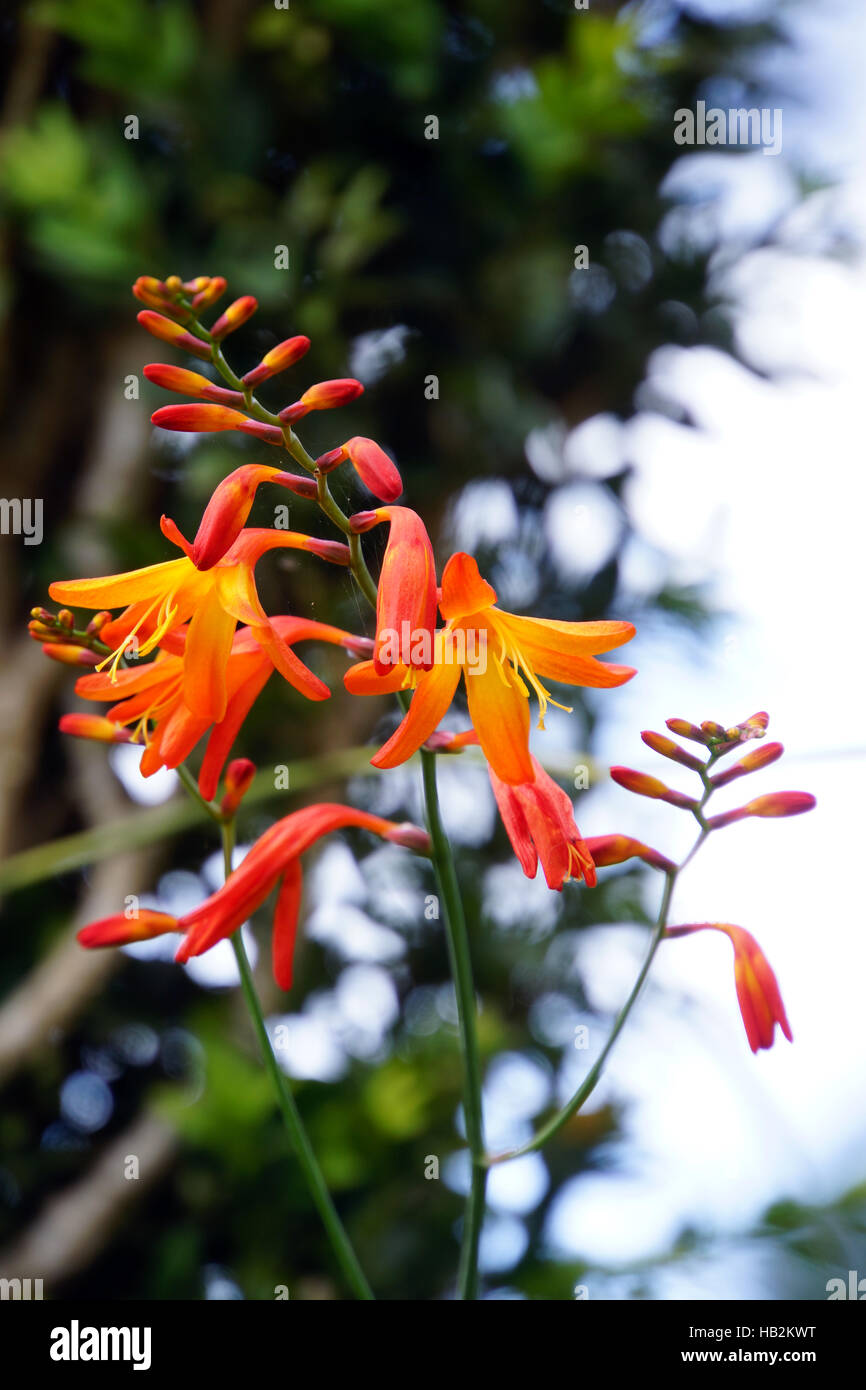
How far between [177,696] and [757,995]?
0.69 feet

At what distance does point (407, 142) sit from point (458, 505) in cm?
37

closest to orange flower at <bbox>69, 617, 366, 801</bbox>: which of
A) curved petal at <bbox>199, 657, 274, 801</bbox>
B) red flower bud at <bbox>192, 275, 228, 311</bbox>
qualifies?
curved petal at <bbox>199, 657, 274, 801</bbox>

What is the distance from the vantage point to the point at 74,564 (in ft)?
3.21

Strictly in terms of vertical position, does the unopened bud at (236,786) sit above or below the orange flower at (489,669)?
below

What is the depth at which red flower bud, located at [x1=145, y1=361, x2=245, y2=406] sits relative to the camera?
0.33 meters

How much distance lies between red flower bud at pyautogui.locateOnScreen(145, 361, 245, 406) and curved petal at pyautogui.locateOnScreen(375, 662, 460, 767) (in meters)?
0.10

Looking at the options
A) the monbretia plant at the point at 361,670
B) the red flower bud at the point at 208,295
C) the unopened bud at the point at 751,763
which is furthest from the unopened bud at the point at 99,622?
the unopened bud at the point at 751,763

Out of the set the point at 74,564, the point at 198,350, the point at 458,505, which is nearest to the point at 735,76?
the point at 458,505

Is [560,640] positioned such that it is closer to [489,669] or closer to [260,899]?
[489,669]

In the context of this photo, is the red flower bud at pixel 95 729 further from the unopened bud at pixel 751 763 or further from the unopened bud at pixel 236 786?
the unopened bud at pixel 751 763

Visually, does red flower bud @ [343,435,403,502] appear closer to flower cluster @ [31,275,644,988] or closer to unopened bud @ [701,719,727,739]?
Result: flower cluster @ [31,275,644,988]

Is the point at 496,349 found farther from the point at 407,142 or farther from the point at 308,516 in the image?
the point at 308,516

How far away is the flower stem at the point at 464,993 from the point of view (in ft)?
1.14

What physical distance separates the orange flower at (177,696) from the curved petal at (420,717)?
48 millimetres
